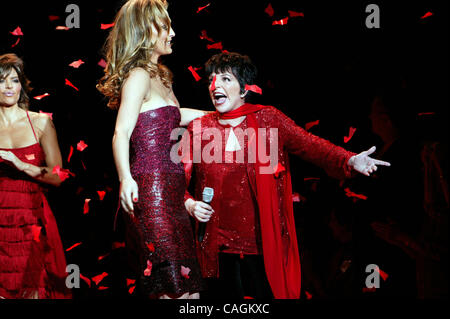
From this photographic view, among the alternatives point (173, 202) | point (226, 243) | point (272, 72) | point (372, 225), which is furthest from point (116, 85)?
point (372, 225)

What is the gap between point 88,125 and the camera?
3.87 metres

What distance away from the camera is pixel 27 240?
2.98 meters

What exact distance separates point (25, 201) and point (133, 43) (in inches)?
47.5

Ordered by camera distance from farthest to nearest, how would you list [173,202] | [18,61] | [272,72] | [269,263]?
[272,72] → [18,61] → [269,263] → [173,202]

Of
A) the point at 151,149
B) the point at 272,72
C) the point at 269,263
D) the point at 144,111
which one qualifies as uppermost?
the point at 272,72

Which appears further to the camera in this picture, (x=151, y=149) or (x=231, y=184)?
(x=231, y=184)

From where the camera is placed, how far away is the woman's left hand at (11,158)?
9.55ft

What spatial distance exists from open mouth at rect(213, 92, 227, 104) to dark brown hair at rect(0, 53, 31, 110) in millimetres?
1261

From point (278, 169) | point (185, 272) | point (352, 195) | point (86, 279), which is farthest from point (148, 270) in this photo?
point (86, 279)

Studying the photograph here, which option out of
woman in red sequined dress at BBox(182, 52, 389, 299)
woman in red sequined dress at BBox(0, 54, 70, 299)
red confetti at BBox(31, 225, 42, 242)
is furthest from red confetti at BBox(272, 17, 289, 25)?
red confetti at BBox(31, 225, 42, 242)

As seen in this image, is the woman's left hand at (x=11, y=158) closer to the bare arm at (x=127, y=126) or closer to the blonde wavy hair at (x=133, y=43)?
the blonde wavy hair at (x=133, y=43)
